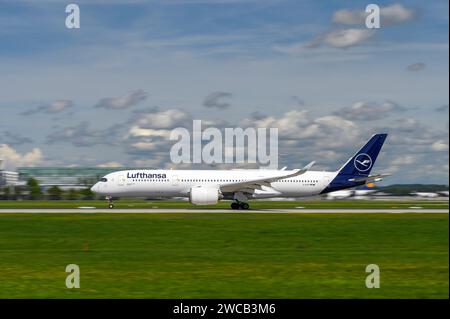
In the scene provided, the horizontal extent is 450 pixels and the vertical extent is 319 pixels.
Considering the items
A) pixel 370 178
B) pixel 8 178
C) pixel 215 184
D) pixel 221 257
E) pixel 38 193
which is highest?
pixel 8 178

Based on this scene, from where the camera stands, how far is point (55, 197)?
4712 inches

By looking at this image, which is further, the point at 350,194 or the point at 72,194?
the point at 350,194

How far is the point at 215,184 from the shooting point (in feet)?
211

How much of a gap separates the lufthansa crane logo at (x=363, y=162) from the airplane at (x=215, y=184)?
5.73 ft

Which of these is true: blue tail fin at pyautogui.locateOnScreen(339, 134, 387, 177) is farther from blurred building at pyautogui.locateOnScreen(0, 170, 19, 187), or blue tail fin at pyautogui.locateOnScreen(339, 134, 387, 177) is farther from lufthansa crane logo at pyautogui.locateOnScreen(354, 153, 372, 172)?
blurred building at pyautogui.locateOnScreen(0, 170, 19, 187)

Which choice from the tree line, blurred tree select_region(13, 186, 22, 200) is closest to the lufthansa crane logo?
the tree line

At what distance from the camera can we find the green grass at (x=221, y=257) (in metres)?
18.9

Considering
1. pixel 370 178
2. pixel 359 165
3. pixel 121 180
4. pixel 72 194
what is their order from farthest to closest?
pixel 72 194, pixel 359 165, pixel 370 178, pixel 121 180

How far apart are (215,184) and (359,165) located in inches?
617

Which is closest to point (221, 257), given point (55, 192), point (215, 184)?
point (215, 184)

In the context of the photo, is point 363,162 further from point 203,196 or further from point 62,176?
point 62,176

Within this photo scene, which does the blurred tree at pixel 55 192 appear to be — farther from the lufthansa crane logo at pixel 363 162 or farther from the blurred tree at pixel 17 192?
the lufthansa crane logo at pixel 363 162

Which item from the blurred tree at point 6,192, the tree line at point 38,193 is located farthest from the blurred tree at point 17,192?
the blurred tree at point 6,192
